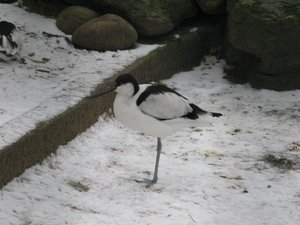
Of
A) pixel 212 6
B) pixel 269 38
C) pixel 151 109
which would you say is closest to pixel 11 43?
pixel 151 109

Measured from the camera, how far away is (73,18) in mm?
5598

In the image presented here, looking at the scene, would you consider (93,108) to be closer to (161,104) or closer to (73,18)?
(161,104)

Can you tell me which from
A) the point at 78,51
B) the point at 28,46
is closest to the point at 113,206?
the point at 78,51

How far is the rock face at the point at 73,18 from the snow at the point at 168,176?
1.02 meters

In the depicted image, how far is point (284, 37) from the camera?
16.2ft

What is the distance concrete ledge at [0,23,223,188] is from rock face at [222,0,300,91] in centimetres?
79

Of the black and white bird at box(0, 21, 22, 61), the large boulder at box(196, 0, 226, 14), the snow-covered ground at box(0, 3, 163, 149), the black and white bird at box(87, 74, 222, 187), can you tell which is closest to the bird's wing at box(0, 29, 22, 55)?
the black and white bird at box(0, 21, 22, 61)

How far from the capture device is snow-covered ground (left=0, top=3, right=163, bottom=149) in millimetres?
3615

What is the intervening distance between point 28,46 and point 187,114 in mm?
2981

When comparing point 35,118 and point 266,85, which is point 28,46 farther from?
point 266,85

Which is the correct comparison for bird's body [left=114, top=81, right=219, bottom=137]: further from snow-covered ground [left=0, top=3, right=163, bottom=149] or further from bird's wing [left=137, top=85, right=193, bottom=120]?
snow-covered ground [left=0, top=3, right=163, bottom=149]

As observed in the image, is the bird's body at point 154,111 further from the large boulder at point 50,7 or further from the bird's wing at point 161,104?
the large boulder at point 50,7

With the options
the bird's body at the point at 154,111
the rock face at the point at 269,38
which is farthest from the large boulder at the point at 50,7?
the bird's body at the point at 154,111

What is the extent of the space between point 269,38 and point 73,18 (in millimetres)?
2755
